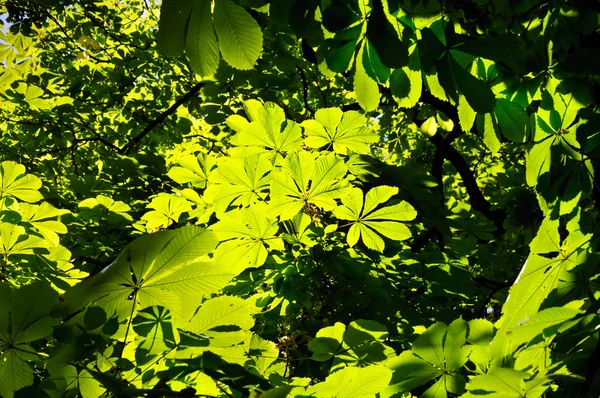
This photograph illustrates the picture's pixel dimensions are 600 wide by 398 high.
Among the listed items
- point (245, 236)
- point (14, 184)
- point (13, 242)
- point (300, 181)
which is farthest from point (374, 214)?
point (14, 184)

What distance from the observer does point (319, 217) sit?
195 cm

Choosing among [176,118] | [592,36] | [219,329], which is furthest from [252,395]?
[176,118]

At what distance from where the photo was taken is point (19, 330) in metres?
0.91

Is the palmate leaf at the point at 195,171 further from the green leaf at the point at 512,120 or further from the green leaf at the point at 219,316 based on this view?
the green leaf at the point at 512,120

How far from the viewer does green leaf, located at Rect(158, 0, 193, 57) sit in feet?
2.81

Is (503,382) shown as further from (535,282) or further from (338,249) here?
(338,249)

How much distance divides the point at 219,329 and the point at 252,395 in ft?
0.67

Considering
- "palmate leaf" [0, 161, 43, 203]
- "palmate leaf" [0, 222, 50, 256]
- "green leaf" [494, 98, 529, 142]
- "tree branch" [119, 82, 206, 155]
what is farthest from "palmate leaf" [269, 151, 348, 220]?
"tree branch" [119, 82, 206, 155]

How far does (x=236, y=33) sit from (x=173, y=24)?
0.42 ft

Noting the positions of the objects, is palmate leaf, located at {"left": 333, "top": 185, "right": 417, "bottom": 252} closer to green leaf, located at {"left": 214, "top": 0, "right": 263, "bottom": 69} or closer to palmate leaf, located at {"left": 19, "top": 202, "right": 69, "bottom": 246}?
green leaf, located at {"left": 214, "top": 0, "right": 263, "bottom": 69}

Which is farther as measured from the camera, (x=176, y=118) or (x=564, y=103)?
(x=176, y=118)

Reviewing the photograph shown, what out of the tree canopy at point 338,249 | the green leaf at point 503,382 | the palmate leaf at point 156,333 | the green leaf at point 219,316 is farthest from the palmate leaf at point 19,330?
the green leaf at point 503,382

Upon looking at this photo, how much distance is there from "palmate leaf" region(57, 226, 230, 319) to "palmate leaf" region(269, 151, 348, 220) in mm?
617

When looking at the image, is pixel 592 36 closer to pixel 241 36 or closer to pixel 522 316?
pixel 522 316
